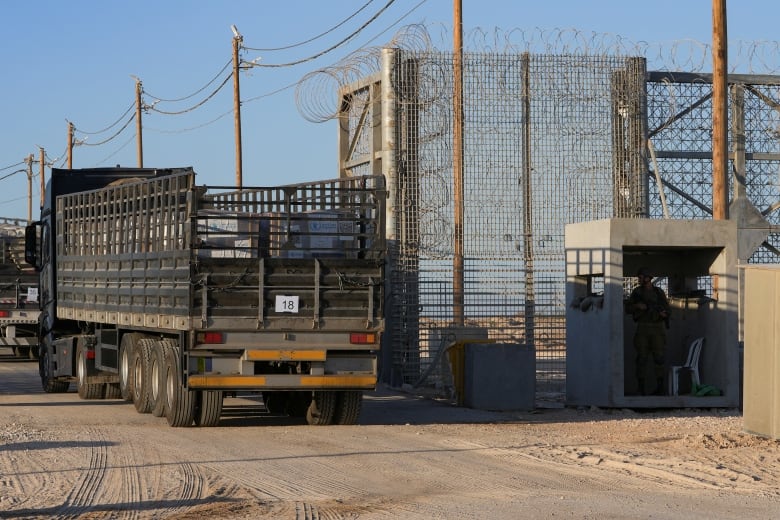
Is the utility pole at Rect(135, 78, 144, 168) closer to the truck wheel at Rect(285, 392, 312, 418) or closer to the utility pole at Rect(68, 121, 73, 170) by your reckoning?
the utility pole at Rect(68, 121, 73, 170)

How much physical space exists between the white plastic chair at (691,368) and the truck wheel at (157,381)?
24.7 ft

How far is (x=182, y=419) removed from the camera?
1662cm

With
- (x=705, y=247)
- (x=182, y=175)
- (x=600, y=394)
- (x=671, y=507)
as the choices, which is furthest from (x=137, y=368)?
(x=671, y=507)

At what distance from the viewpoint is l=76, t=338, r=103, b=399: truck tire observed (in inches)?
835

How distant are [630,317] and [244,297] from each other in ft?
23.5

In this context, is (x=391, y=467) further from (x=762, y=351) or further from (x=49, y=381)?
(x=49, y=381)

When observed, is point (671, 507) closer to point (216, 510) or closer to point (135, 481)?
point (216, 510)

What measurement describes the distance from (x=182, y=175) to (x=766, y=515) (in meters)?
8.62

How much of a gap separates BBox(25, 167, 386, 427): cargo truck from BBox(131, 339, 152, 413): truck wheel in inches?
1.0

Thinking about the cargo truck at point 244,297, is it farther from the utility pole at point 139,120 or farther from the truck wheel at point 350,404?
the utility pole at point 139,120

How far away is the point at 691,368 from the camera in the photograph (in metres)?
20.4

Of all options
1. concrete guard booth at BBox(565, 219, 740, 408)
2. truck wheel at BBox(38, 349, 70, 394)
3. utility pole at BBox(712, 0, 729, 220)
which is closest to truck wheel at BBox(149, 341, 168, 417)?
truck wheel at BBox(38, 349, 70, 394)

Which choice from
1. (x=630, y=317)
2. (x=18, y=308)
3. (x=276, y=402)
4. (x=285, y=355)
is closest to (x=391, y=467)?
(x=285, y=355)

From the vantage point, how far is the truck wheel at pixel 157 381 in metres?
17.4
